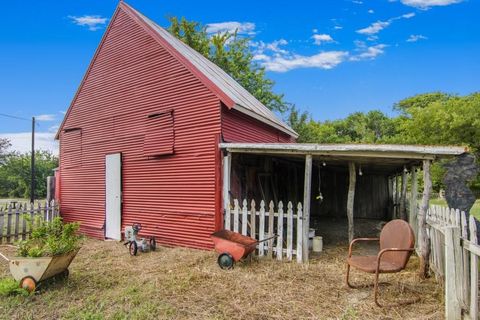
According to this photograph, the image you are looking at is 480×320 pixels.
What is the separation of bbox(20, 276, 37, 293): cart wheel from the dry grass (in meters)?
0.14

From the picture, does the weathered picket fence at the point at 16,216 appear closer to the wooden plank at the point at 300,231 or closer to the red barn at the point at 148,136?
the red barn at the point at 148,136

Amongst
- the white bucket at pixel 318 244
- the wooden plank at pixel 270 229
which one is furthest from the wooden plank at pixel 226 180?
the white bucket at pixel 318 244

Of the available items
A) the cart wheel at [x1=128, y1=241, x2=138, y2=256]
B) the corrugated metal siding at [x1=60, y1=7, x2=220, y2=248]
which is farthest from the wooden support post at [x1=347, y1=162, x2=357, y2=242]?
the cart wheel at [x1=128, y1=241, x2=138, y2=256]

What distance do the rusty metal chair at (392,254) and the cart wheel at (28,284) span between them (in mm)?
4866

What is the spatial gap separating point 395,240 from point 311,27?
23320 millimetres

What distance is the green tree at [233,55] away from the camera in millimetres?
24859

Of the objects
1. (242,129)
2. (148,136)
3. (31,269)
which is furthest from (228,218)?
(31,269)

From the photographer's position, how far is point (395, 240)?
16.5 ft

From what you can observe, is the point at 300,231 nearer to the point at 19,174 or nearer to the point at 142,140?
the point at 142,140

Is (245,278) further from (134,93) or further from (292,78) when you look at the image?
(292,78)

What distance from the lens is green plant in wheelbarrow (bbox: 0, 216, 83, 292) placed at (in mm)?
5121

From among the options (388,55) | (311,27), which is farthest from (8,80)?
(388,55)

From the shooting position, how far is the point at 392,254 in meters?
5.04

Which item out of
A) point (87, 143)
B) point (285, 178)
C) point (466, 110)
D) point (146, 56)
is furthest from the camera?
point (466, 110)
